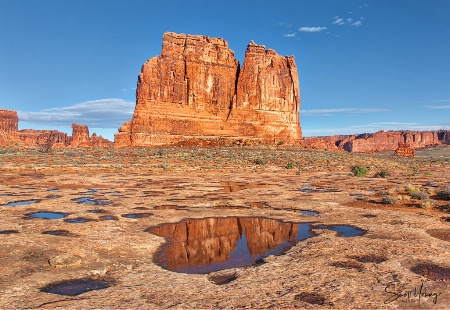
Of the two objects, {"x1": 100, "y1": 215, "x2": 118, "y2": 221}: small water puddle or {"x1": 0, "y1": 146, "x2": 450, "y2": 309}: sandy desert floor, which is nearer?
{"x1": 0, "y1": 146, "x2": 450, "y2": 309}: sandy desert floor

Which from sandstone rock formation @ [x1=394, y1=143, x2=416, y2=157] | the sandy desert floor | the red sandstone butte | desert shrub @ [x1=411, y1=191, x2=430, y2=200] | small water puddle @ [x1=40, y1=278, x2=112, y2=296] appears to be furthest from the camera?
sandstone rock formation @ [x1=394, y1=143, x2=416, y2=157]

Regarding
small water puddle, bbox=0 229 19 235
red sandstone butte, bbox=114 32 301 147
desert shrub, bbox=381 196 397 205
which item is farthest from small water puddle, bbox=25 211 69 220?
red sandstone butte, bbox=114 32 301 147

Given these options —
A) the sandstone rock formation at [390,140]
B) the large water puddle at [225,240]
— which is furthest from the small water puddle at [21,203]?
the sandstone rock formation at [390,140]

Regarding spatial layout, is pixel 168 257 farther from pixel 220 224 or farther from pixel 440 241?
pixel 440 241

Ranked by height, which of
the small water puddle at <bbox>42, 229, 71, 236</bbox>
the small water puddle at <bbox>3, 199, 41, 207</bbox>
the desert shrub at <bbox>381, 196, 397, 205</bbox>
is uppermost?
the desert shrub at <bbox>381, 196, 397, 205</bbox>

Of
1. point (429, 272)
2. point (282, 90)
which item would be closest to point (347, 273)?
point (429, 272)

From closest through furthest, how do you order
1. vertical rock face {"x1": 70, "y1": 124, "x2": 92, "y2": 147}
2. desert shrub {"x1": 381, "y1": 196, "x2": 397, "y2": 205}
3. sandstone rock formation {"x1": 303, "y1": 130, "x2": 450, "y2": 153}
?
desert shrub {"x1": 381, "y1": 196, "x2": 397, "y2": 205}, vertical rock face {"x1": 70, "y1": 124, "x2": 92, "y2": 147}, sandstone rock formation {"x1": 303, "y1": 130, "x2": 450, "y2": 153}

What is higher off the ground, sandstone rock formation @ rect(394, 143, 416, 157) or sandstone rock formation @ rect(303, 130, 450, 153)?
sandstone rock formation @ rect(303, 130, 450, 153)

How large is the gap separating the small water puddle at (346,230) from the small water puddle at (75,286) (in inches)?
224

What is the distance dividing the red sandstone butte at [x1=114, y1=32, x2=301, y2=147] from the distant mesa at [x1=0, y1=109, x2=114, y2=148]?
199ft

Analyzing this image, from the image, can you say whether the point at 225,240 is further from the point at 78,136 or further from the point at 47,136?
the point at 47,136

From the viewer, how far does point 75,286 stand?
5.05 meters

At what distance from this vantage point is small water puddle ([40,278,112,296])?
481 cm

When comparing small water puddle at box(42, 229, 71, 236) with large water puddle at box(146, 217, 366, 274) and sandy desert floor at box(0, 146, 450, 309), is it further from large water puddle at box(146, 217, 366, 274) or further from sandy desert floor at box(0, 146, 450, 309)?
large water puddle at box(146, 217, 366, 274)
